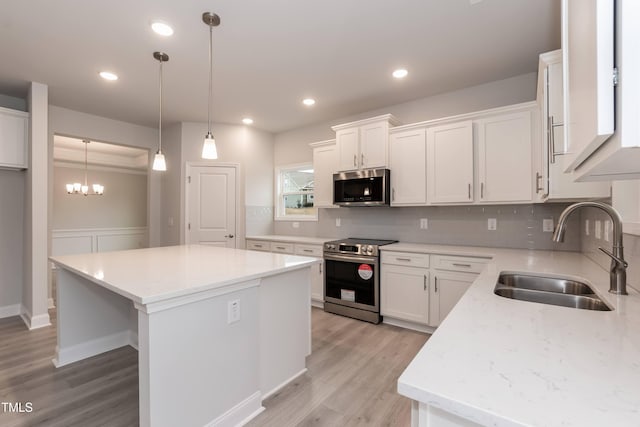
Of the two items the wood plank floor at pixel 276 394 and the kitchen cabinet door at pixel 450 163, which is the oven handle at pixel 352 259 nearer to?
the wood plank floor at pixel 276 394

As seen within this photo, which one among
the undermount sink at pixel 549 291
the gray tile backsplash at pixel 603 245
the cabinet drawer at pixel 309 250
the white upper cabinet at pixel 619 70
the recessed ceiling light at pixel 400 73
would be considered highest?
the recessed ceiling light at pixel 400 73

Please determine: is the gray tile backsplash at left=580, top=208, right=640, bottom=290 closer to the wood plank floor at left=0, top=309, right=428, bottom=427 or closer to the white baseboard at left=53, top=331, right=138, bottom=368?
the wood plank floor at left=0, top=309, right=428, bottom=427

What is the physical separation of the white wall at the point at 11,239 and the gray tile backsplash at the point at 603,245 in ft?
18.5

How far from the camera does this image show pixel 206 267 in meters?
1.99

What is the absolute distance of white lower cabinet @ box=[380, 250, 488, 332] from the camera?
2.84 meters

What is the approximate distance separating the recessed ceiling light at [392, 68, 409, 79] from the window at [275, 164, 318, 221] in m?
2.07

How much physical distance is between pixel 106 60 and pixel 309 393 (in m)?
3.36

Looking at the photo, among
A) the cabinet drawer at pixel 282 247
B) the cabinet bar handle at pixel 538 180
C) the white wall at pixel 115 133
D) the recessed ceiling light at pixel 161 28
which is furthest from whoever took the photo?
the cabinet drawer at pixel 282 247

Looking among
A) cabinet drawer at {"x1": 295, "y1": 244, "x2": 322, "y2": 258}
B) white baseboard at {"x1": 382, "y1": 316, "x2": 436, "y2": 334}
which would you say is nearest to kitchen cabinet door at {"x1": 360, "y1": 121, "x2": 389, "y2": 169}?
cabinet drawer at {"x1": 295, "y1": 244, "x2": 322, "y2": 258}

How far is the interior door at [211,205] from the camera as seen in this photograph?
15.2 feet

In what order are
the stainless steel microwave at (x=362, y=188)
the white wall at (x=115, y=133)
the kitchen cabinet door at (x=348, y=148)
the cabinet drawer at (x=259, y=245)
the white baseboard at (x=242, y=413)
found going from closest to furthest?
the white baseboard at (x=242, y=413), the stainless steel microwave at (x=362, y=188), the kitchen cabinet door at (x=348, y=148), the white wall at (x=115, y=133), the cabinet drawer at (x=259, y=245)

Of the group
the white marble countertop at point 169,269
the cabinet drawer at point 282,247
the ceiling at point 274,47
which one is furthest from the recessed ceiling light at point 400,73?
the cabinet drawer at point 282,247

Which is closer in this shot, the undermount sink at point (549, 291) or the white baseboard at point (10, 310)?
the undermount sink at point (549, 291)

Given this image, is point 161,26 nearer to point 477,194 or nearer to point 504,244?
point 477,194
